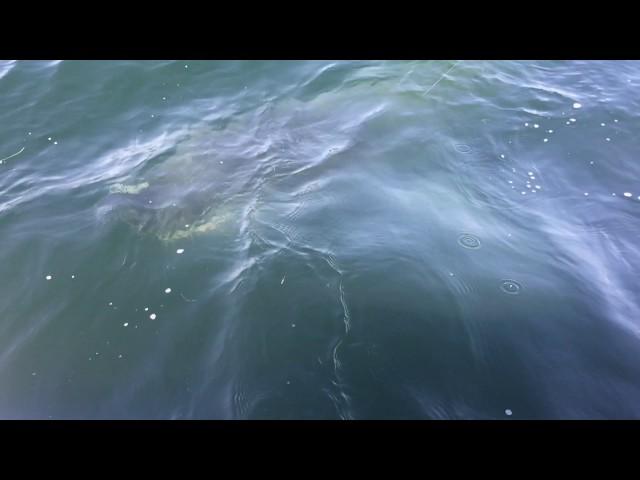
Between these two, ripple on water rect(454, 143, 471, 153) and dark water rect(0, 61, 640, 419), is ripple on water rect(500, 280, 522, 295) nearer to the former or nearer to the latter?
dark water rect(0, 61, 640, 419)

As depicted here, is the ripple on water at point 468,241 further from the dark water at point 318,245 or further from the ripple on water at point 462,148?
the ripple on water at point 462,148

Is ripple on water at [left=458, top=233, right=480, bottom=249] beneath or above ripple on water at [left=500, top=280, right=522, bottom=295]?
above

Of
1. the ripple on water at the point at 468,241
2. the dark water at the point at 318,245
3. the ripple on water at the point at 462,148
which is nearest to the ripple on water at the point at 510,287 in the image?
the dark water at the point at 318,245

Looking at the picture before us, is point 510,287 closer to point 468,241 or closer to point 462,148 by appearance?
point 468,241

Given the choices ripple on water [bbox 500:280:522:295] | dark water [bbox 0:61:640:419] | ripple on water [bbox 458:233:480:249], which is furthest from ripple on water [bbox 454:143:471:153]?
ripple on water [bbox 500:280:522:295]

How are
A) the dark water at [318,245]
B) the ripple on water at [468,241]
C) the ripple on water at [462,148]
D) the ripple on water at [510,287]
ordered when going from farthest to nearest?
the ripple on water at [462,148] → the ripple on water at [468,241] → the ripple on water at [510,287] → the dark water at [318,245]
